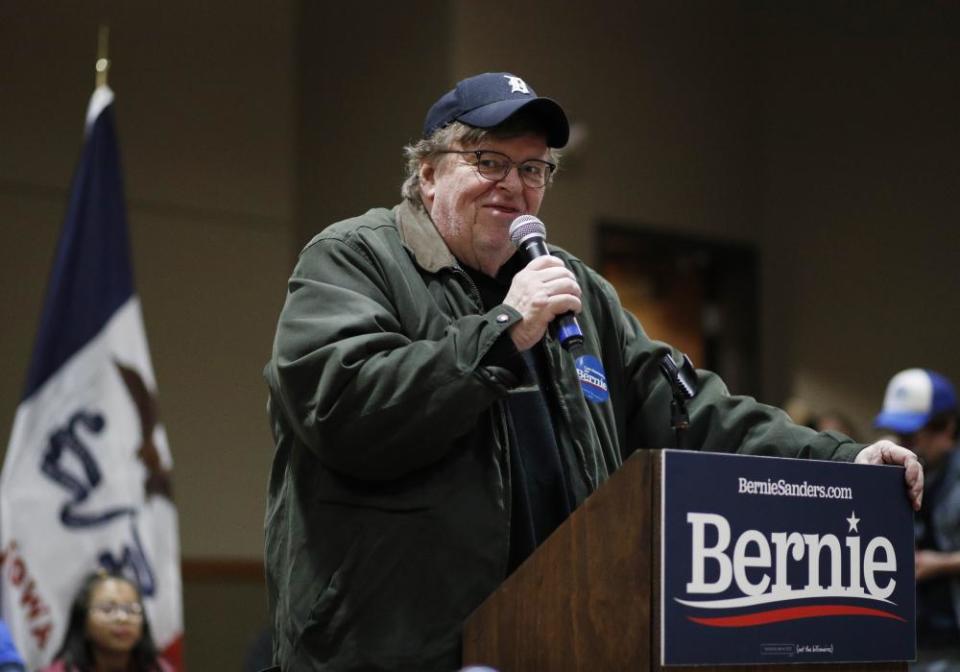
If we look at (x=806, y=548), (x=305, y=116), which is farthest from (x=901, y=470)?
(x=305, y=116)

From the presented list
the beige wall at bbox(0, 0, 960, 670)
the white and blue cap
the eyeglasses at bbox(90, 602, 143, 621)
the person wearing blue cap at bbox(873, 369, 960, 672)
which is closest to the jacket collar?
the person wearing blue cap at bbox(873, 369, 960, 672)

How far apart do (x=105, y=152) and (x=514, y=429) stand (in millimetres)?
3188

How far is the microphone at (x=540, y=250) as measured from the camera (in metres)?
1.74

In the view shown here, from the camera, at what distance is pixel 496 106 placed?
2.07 metres

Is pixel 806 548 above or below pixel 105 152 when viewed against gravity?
below

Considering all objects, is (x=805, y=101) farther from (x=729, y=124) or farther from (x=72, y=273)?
(x=72, y=273)

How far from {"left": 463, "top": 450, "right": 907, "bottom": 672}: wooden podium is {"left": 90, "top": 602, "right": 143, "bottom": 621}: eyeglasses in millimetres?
2774

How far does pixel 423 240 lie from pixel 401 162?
3.84m

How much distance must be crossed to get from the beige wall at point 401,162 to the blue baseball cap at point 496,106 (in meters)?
3.57

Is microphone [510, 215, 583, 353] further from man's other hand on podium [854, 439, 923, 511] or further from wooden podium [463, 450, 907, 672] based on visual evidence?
man's other hand on podium [854, 439, 923, 511]

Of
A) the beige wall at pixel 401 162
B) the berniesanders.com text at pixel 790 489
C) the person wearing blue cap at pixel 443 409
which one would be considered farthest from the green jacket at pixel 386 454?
the beige wall at pixel 401 162

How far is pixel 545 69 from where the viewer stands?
19.5ft

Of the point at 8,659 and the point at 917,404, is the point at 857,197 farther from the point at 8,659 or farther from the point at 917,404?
the point at 8,659

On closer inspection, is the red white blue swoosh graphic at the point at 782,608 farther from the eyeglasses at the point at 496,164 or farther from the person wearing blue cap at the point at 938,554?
the person wearing blue cap at the point at 938,554
